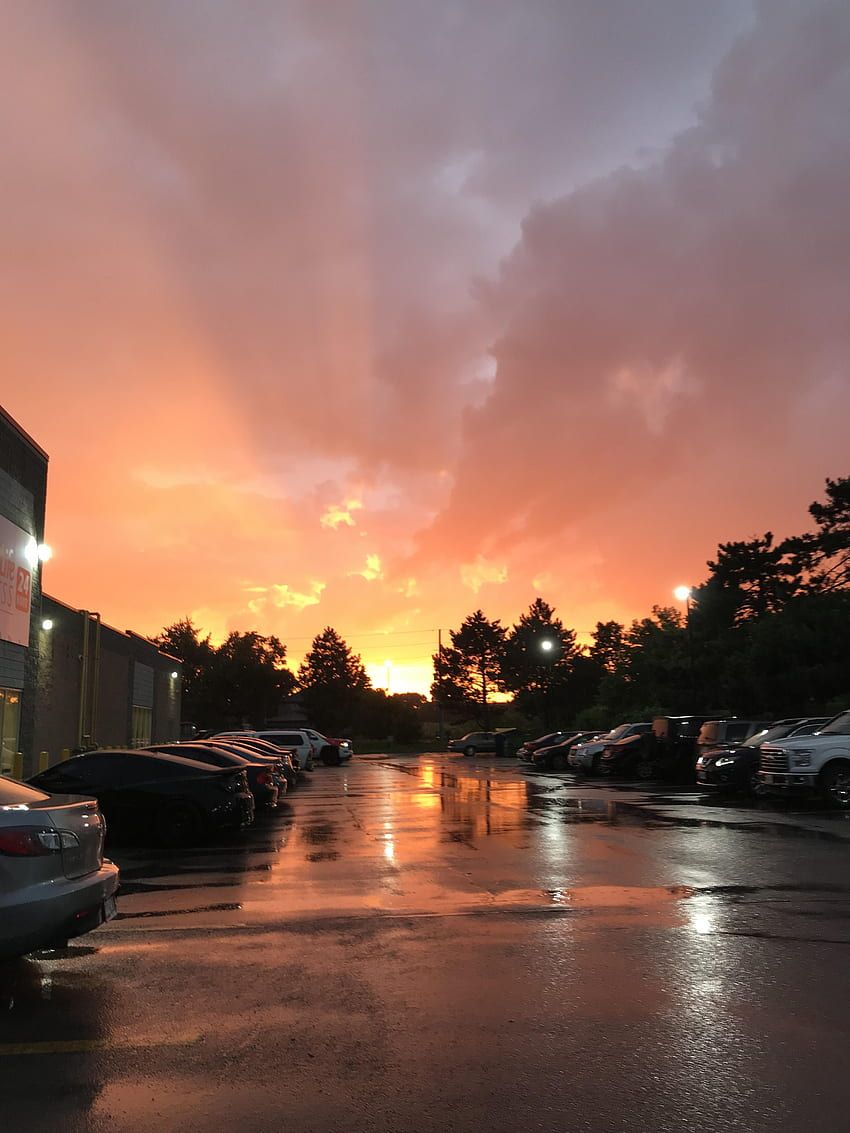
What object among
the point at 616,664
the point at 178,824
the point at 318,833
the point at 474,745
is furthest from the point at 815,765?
the point at 616,664

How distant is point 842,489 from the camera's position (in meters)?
44.3

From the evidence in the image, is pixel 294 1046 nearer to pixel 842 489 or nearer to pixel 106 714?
pixel 106 714

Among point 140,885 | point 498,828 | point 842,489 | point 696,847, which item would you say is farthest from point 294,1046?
point 842,489

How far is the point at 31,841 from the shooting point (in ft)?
20.1

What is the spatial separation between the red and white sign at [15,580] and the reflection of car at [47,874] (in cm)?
1640

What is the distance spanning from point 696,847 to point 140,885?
7.47 meters

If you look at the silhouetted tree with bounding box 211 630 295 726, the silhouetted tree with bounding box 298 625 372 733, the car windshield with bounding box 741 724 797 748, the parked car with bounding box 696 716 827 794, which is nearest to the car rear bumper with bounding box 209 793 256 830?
the parked car with bounding box 696 716 827 794

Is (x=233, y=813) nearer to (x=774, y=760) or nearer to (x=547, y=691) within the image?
(x=774, y=760)

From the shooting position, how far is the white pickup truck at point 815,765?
1919 centimetres

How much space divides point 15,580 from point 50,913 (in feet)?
60.2

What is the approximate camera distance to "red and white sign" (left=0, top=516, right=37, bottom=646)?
2188cm

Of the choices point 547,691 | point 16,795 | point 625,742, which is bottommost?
point 16,795

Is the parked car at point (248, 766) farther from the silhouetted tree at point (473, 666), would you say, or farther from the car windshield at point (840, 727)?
the silhouetted tree at point (473, 666)

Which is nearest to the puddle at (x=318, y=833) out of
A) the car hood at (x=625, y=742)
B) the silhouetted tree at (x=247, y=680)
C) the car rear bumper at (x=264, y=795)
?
the car rear bumper at (x=264, y=795)
